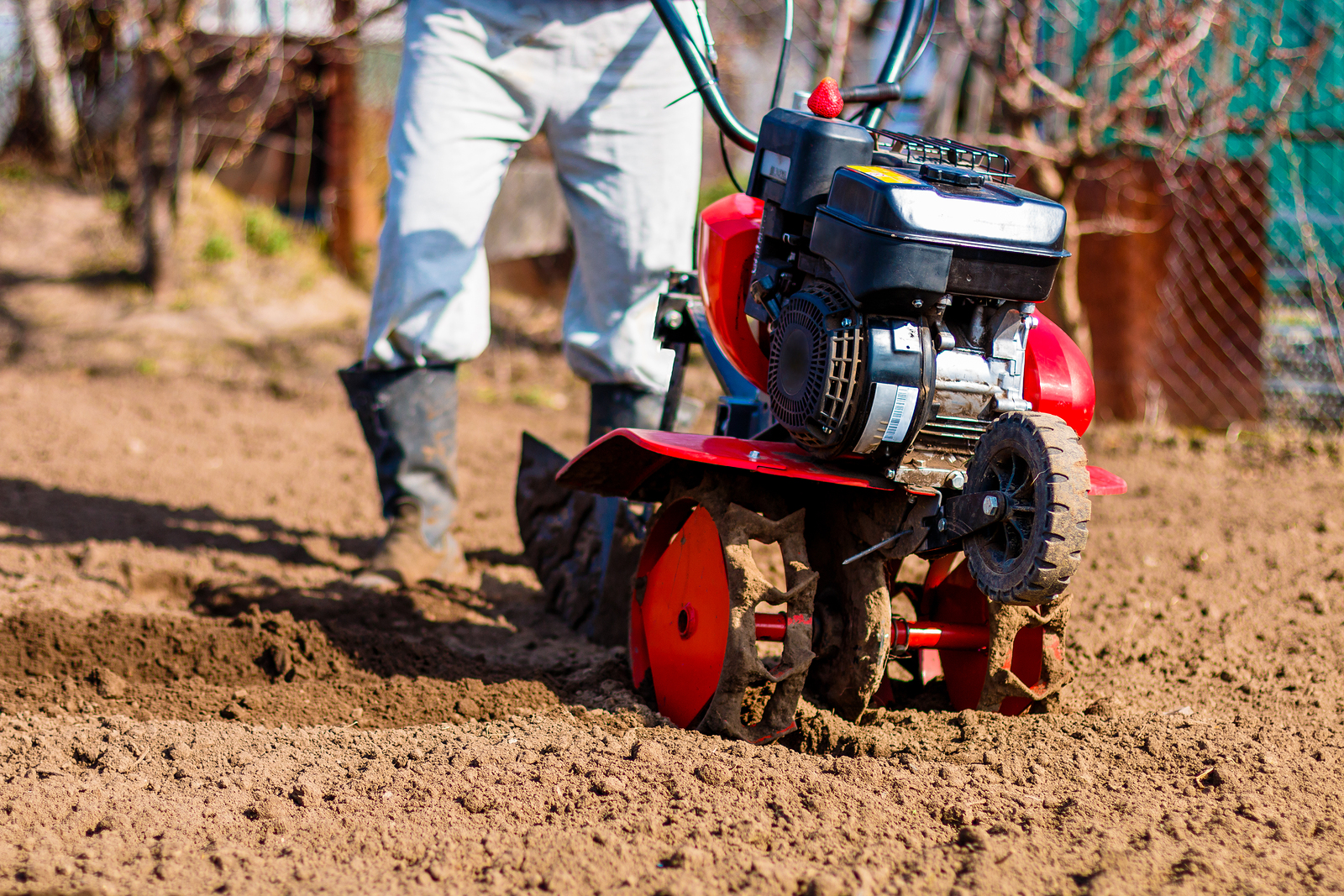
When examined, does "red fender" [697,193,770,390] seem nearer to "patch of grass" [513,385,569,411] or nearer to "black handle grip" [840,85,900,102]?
"black handle grip" [840,85,900,102]

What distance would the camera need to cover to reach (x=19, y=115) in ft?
25.2

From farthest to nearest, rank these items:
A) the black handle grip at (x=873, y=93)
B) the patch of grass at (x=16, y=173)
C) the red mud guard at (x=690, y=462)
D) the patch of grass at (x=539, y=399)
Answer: the patch of grass at (x=16, y=173)
the patch of grass at (x=539, y=399)
the black handle grip at (x=873, y=93)
the red mud guard at (x=690, y=462)

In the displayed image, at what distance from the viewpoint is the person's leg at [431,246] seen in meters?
2.88

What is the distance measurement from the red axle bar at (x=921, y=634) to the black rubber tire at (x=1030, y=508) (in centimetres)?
27

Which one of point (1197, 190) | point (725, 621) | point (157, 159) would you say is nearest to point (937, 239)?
point (725, 621)

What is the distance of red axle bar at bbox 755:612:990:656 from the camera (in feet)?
6.21

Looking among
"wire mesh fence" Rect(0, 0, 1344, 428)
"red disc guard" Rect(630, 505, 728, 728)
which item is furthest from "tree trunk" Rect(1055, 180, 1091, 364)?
"red disc guard" Rect(630, 505, 728, 728)

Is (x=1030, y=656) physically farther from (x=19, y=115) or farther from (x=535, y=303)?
(x=19, y=115)

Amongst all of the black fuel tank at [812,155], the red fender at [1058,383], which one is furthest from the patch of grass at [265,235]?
the red fender at [1058,383]

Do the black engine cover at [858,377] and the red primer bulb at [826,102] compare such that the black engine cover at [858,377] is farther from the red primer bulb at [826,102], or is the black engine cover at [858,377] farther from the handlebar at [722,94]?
the handlebar at [722,94]

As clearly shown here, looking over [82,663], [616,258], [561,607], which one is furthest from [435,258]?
[82,663]

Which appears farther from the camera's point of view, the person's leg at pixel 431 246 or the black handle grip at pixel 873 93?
the person's leg at pixel 431 246

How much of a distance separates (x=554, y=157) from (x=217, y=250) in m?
4.33

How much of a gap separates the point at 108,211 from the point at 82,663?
568 centimetres
